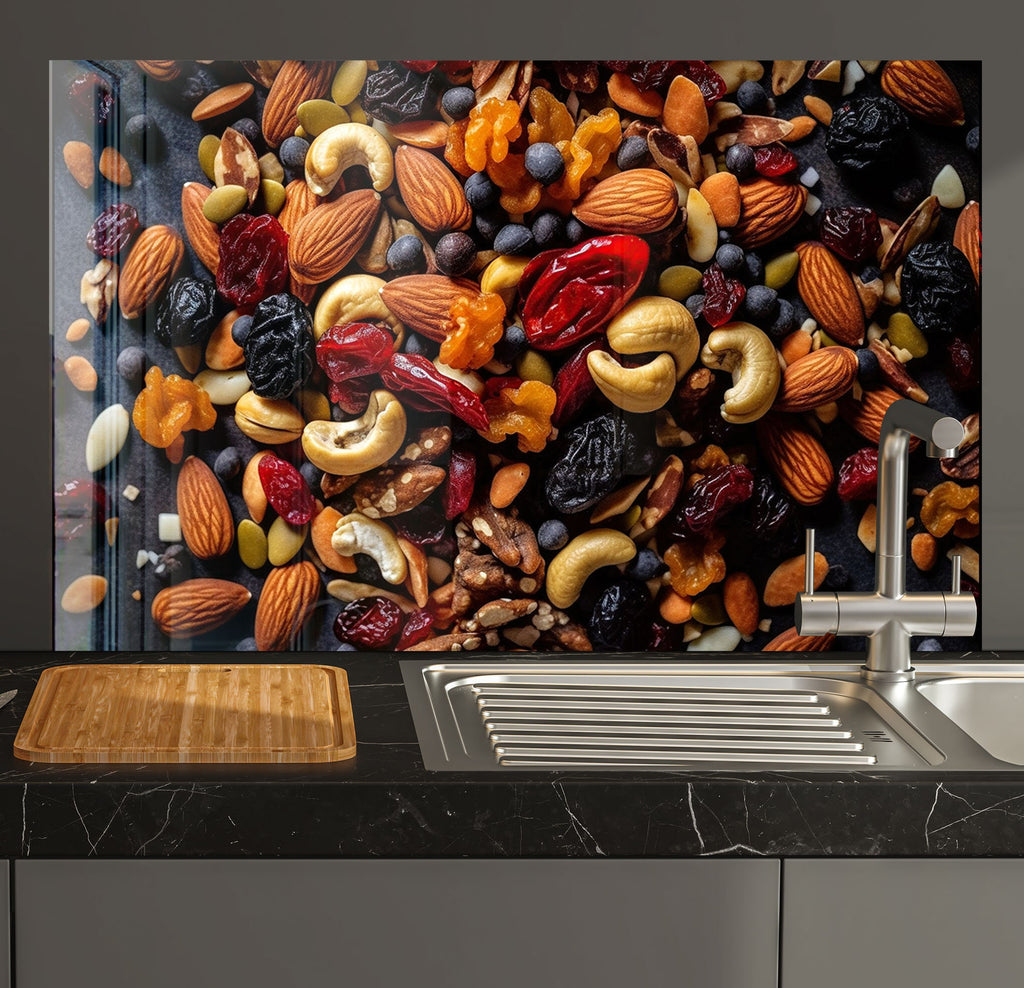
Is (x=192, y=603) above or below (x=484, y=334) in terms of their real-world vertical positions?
below

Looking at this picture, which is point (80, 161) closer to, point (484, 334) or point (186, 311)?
point (186, 311)

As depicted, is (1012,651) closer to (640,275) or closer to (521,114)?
(640,275)

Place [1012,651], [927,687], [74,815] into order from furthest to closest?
[1012,651] → [927,687] → [74,815]

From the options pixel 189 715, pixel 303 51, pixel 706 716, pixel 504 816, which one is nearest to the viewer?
pixel 504 816

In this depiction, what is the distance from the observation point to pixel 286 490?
144cm

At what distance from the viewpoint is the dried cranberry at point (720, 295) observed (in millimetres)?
1427

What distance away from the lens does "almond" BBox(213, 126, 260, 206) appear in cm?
A: 141

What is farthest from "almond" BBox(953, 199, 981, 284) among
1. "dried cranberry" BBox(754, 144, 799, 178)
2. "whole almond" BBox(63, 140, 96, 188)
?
"whole almond" BBox(63, 140, 96, 188)

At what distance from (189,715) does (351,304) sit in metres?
0.51

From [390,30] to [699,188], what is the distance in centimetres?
39

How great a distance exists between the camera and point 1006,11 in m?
1.40

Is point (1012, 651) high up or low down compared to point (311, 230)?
down

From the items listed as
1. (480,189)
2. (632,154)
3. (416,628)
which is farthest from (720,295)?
(416,628)

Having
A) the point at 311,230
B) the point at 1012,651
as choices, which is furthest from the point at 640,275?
the point at 1012,651
